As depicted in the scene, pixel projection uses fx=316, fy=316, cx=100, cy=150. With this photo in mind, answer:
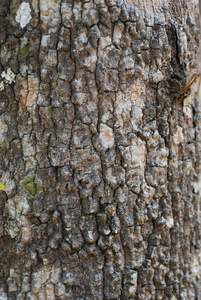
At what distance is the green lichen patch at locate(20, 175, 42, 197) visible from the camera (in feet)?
4.58

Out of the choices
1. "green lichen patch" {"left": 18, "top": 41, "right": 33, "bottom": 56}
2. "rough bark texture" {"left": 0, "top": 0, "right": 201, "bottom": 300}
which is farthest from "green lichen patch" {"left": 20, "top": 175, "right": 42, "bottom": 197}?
"green lichen patch" {"left": 18, "top": 41, "right": 33, "bottom": 56}

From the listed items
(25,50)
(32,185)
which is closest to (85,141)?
(32,185)

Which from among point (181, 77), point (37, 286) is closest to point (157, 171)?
point (181, 77)

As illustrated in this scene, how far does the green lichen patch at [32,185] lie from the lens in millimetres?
1396

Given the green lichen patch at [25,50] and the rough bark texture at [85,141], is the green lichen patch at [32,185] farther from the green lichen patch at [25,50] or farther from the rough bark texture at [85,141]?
the green lichen patch at [25,50]

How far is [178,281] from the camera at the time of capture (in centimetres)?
165

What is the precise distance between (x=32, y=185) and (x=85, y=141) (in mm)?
307

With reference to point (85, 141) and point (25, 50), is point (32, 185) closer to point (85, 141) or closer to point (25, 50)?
point (85, 141)

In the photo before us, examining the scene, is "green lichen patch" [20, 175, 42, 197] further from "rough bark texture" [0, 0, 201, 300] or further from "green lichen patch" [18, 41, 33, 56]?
"green lichen patch" [18, 41, 33, 56]

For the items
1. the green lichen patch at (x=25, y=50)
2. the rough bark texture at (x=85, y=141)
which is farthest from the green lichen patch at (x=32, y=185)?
the green lichen patch at (x=25, y=50)

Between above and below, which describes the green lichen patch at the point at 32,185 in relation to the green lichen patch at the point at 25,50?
below

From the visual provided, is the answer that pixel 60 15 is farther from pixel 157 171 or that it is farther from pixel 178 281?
pixel 178 281

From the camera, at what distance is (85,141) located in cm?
138

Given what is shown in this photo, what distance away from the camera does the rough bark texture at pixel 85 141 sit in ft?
4.39
